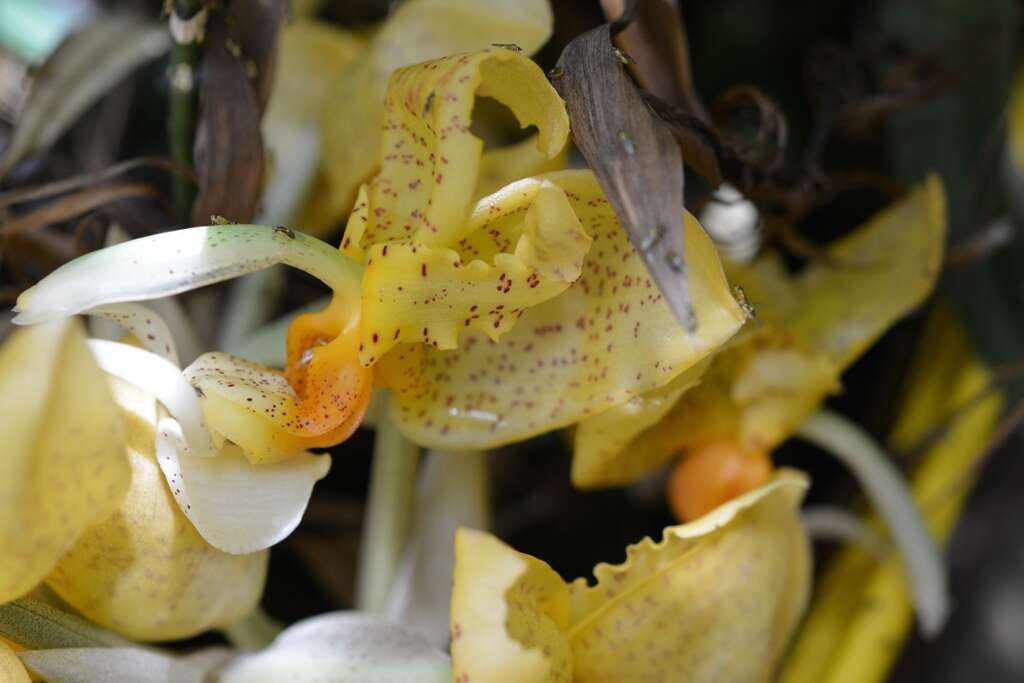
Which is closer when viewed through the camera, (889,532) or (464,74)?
(464,74)

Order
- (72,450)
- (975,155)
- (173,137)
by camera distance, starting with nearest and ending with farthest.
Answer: (72,450), (173,137), (975,155)

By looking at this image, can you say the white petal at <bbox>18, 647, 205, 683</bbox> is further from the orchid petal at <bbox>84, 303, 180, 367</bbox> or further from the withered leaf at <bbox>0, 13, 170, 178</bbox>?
the withered leaf at <bbox>0, 13, 170, 178</bbox>

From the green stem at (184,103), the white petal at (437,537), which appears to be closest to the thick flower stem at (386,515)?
the white petal at (437,537)

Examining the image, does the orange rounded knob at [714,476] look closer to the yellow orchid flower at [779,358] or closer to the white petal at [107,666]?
the yellow orchid flower at [779,358]

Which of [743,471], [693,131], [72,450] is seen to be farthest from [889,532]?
[72,450]

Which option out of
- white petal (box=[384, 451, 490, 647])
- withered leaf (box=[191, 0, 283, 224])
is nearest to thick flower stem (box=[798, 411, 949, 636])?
white petal (box=[384, 451, 490, 647])

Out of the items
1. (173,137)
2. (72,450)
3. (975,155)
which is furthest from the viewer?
(975,155)

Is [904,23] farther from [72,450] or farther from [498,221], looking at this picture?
[72,450]

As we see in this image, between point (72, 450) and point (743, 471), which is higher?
point (72, 450)
